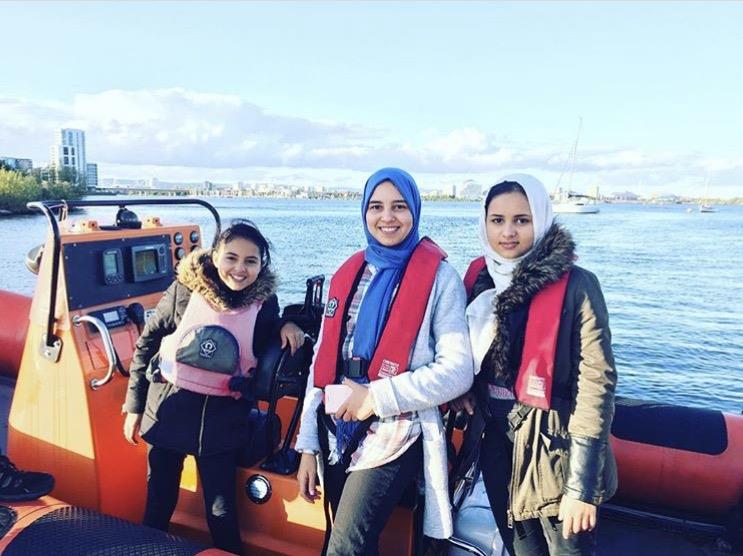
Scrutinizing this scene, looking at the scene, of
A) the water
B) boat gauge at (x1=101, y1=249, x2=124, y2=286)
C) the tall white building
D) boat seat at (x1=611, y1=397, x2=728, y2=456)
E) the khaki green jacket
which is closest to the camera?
the khaki green jacket

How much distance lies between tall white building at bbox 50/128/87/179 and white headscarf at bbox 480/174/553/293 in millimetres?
110347

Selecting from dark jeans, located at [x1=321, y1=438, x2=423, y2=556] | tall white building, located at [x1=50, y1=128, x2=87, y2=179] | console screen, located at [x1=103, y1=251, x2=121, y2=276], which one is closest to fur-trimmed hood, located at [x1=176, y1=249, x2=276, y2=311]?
console screen, located at [x1=103, y1=251, x2=121, y2=276]

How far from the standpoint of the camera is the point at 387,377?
1700 millimetres

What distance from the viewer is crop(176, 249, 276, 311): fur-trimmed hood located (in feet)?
6.84

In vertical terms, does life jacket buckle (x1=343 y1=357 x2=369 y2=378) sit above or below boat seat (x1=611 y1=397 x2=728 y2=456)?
above

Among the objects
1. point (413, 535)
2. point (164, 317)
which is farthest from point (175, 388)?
point (413, 535)

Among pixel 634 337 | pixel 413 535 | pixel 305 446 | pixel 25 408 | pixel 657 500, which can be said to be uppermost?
pixel 305 446

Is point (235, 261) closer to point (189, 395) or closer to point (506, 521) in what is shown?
point (189, 395)

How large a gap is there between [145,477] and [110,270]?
0.96m

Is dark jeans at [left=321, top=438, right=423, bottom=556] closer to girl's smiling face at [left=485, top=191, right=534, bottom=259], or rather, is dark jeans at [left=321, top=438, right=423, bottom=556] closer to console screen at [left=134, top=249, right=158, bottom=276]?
girl's smiling face at [left=485, top=191, right=534, bottom=259]

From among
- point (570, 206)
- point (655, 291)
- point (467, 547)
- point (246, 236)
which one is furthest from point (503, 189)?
point (570, 206)

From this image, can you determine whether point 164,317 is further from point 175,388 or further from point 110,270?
point 110,270

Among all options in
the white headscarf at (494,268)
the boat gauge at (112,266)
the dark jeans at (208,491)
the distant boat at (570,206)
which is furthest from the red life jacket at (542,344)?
the distant boat at (570,206)

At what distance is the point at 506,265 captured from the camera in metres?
1.69
